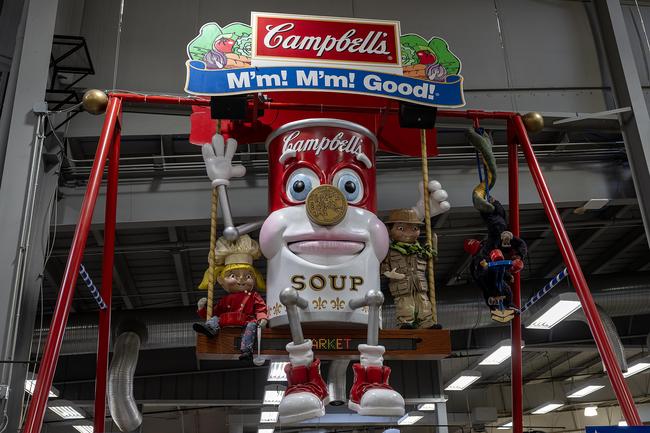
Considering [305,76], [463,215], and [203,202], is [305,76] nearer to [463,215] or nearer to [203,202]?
[203,202]

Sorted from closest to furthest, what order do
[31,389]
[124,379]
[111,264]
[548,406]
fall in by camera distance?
[111,264]
[124,379]
[31,389]
[548,406]

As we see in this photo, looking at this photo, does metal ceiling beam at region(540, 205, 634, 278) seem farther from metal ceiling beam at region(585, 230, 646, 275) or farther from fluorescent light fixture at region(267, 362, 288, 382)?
fluorescent light fixture at region(267, 362, 288, 382)

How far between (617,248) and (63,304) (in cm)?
835

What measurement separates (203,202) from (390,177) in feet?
6.23

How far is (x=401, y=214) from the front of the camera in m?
4.63

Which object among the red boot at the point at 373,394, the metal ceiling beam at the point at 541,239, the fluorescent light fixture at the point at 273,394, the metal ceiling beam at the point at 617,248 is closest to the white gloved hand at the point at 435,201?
the red boot at the point at 373,394

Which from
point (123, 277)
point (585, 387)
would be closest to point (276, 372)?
point (123, 277)

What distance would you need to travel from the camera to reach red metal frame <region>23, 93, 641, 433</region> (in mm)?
3422

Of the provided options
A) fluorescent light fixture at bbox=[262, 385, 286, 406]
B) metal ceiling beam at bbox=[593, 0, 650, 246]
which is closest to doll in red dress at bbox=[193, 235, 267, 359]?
metal ceiling beam at bbox=[593, 0, 650, 246]

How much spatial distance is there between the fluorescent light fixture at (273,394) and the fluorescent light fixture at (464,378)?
328cm

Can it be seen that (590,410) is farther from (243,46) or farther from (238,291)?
(243,46)

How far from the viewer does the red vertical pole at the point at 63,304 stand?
3256mm

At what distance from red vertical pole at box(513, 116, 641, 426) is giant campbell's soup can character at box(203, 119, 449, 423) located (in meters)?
1.16

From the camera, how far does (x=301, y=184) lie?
420cm
